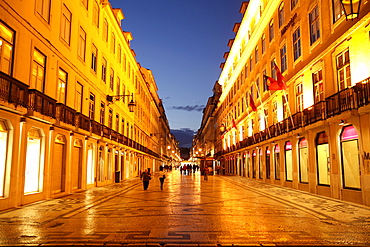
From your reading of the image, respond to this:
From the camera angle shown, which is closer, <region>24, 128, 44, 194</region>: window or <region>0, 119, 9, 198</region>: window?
<region>0, 119, 9, 198</region>: window

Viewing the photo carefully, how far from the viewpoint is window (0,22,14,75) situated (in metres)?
12.5

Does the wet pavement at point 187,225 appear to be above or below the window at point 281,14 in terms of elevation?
below

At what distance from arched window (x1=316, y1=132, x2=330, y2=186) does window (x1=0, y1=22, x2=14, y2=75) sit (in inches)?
640

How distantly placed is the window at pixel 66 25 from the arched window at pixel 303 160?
A: 16.5 metres

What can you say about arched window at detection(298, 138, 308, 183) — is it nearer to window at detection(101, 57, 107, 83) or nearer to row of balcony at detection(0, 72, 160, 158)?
row of balcony at detection(0, 72, 160, 158)

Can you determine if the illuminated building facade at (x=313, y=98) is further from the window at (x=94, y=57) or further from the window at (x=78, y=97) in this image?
the window at (x=94, y=57)

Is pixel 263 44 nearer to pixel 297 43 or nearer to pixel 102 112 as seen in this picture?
pixel 297 43

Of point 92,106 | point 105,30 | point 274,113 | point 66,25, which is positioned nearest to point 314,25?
point 274,113

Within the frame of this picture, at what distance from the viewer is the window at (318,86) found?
18547mm

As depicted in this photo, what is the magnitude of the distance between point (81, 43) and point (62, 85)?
4.62 meters

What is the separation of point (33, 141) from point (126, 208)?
19.1 feet

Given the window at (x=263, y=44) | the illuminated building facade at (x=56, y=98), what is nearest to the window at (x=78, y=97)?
the illuminated building facade at (x=56, y=98)

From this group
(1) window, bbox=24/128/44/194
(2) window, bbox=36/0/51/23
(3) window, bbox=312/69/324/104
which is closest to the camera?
(1) window, bbox=24/128/44/194

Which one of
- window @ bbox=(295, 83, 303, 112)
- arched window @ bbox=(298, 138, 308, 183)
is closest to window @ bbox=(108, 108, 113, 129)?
window @ bbox=(295, 83, 303, 112)
